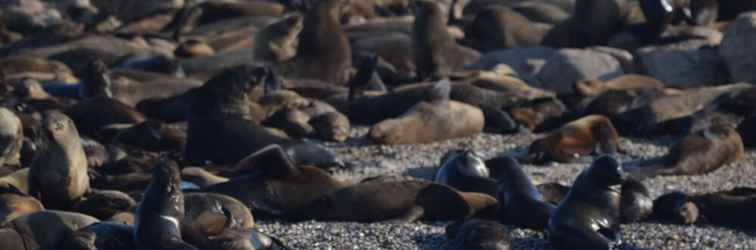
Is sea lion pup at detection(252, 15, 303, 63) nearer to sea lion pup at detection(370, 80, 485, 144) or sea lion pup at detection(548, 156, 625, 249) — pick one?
sea lion pup at detection(370, 80, 485, 144)

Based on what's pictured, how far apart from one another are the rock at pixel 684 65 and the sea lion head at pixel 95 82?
200 inches

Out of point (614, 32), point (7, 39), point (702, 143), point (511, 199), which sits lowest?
point (7, 39)

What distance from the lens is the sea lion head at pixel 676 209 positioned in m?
8.18

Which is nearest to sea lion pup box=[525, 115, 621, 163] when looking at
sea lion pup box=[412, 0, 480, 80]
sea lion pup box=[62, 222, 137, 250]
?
sea lion pup box=[412, 0, 480, 80]

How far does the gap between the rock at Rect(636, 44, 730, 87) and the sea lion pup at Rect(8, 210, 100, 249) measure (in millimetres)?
8322

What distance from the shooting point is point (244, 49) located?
17.1m

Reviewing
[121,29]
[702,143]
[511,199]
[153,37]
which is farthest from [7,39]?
[511,199]

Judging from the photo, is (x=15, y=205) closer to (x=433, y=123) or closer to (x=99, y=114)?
(x=99, y=114)

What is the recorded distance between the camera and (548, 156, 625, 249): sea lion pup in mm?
7270

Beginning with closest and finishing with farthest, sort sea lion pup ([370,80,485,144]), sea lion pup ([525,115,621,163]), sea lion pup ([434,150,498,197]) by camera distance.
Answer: sea lion pup ([434,150,498,197]), sea lion pup ([525,115,621,163]), sea lion pup ([370,80,485,144])

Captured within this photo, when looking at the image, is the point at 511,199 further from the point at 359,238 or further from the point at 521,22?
the point at 521,22

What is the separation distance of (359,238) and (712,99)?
18.6 feet

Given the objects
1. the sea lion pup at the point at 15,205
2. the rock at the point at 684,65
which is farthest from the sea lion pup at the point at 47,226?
the rock at the point at 684,65

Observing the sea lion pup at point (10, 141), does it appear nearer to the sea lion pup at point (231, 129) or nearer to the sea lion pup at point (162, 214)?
the sea lion pup at point (231, 129)
